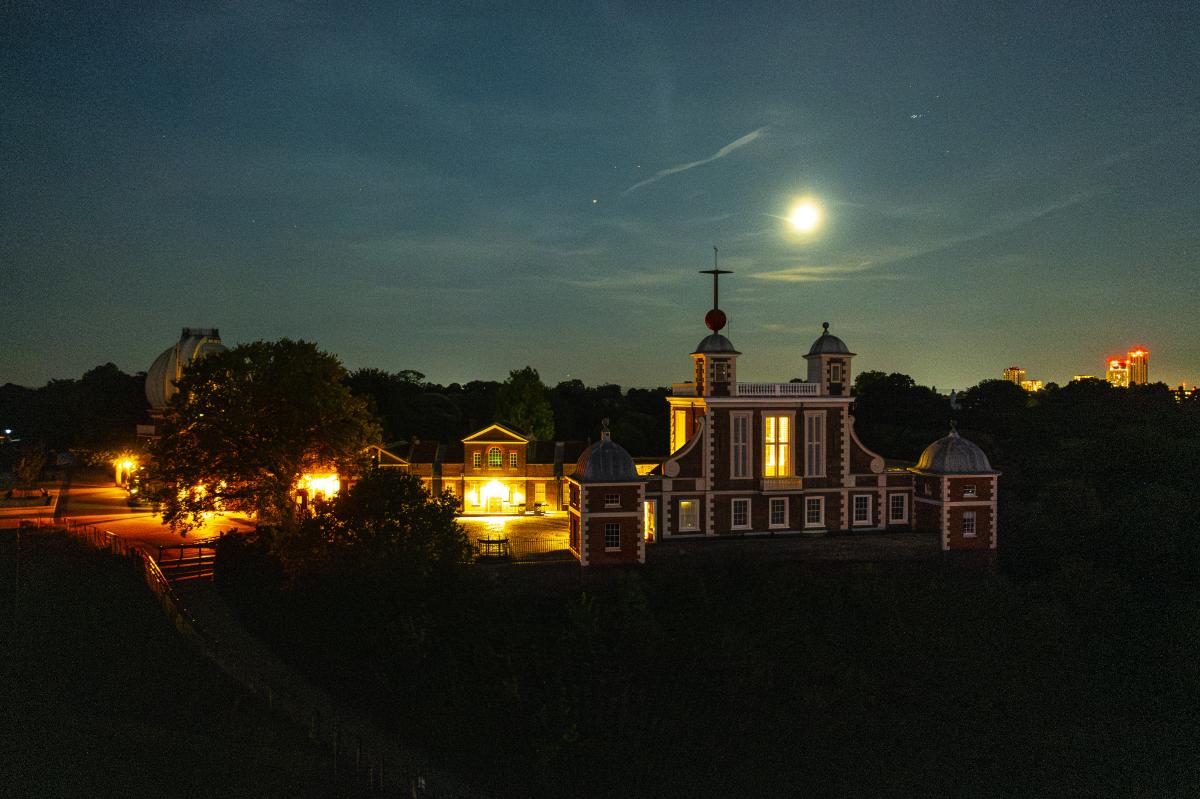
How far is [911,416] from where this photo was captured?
66.4 metres

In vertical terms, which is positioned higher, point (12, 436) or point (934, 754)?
A: point (12, 436)

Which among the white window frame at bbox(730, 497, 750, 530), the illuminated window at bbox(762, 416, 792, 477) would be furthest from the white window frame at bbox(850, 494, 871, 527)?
the white window frame at bbox(730, 497, 750, 530)

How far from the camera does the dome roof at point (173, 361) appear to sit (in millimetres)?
45219

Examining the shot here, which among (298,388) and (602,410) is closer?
(298,388)

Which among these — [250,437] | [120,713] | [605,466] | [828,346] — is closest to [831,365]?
[828,346]

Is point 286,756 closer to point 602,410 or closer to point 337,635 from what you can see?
point 337,635

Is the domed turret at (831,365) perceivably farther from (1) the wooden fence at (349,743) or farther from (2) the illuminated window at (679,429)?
(1) the wooden fence at (349,743)

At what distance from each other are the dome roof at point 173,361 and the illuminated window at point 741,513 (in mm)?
31226

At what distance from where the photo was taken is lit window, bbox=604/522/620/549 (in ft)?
97.9

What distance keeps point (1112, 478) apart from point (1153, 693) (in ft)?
57.7

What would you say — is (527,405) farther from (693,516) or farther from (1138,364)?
(1138,364)

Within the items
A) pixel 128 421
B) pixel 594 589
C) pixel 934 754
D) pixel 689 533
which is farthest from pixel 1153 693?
pixel 128 421

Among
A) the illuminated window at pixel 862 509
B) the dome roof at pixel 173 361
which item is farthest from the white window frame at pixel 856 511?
the dome roof at pixel 173 361

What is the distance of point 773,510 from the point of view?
3384cm
